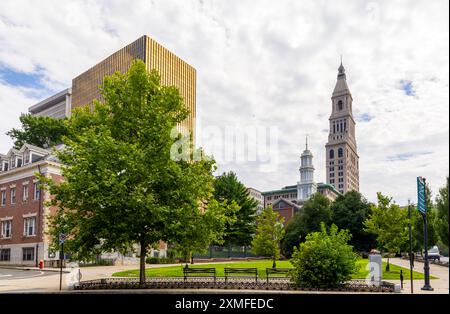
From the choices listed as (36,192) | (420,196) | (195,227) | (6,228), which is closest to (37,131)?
(6,228)

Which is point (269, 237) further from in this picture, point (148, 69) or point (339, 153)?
point (339, 153)

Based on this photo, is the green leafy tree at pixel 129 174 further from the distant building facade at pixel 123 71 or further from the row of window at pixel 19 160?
the distant building facade at pixel 123 71

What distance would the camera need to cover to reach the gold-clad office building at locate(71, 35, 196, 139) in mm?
97375

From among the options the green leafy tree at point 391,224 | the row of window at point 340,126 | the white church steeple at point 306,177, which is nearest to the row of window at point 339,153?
the row of window at point 340,126

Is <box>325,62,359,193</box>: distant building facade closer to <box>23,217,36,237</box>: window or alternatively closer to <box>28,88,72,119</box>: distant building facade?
<box>28,88,72,119</box>: distant building facade

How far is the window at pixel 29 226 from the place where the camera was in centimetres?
4809

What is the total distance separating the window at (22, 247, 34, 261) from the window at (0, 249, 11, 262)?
310 cm

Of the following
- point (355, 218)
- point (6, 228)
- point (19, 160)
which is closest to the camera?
point (19, 160)

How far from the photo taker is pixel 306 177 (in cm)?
15750

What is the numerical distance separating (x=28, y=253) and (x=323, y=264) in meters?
39.2

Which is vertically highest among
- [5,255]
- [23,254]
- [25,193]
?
[25,193]

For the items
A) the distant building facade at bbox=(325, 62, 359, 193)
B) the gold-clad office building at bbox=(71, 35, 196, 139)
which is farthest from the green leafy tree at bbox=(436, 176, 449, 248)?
the distant building facade at bbox=(325, 62, 359, 193)
